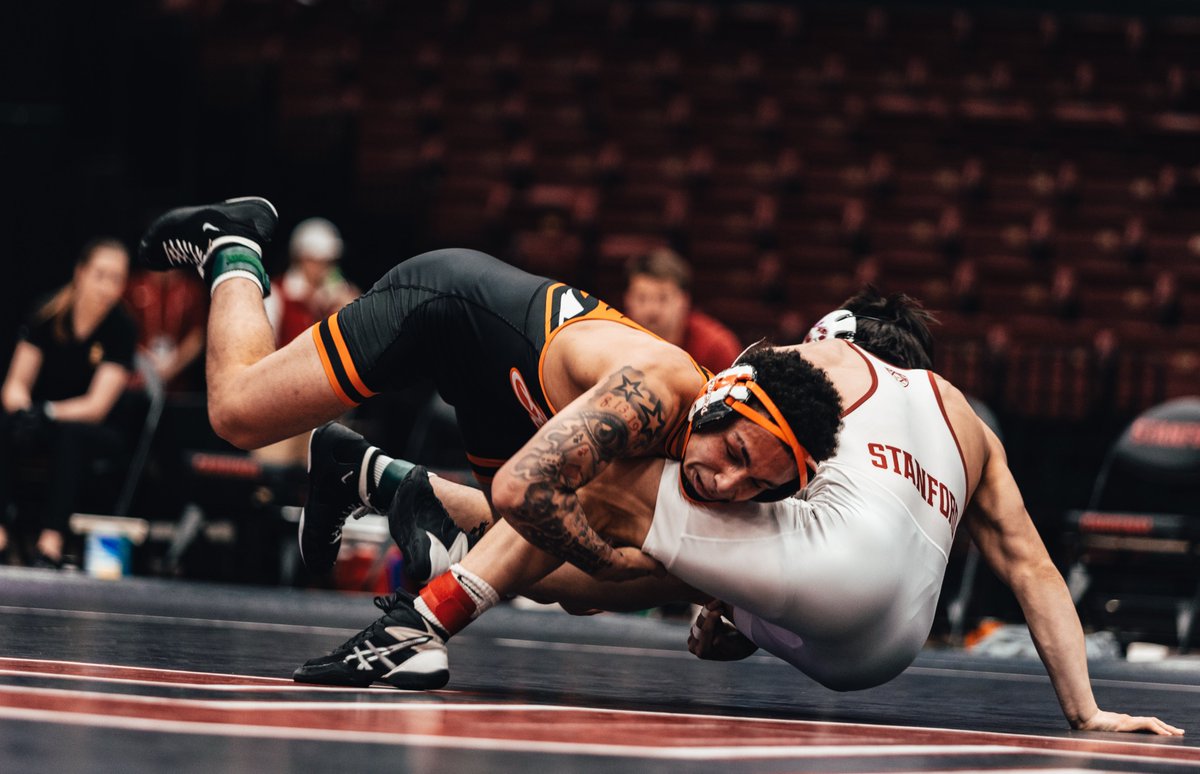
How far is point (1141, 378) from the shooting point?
8.27 m

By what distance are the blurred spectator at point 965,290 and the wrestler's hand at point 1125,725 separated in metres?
7.04

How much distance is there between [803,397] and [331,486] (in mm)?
1068

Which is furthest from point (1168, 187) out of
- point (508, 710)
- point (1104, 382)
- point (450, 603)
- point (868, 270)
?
point (508, 710)

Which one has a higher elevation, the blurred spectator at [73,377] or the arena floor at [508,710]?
the blurred spectator at [73,377]

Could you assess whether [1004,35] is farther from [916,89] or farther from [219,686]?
[219,686]

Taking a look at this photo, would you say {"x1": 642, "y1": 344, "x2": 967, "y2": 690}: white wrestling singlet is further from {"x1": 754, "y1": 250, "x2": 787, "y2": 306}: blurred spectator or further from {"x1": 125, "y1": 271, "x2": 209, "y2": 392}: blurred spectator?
{"x1": 754, "y1": 250, "x2": 787, "y2": 306}: blurred spectator

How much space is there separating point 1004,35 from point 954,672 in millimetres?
8411

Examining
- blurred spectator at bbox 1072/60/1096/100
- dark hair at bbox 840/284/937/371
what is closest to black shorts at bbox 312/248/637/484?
dark hair at bbox 840/284/937/371

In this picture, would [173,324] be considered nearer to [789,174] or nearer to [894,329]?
[789,174]

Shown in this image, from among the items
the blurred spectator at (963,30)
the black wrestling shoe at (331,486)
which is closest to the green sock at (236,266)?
the black wrestling shoe at (331,486)

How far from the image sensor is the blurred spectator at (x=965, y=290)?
31.8 ft

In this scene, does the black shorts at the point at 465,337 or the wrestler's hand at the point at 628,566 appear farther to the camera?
the black shorts at the point at 465,337

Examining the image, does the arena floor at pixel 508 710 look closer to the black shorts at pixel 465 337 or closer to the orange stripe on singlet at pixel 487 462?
the orange stripe on singlet at pixel 487 462

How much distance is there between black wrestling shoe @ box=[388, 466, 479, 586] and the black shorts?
0.68 feet
